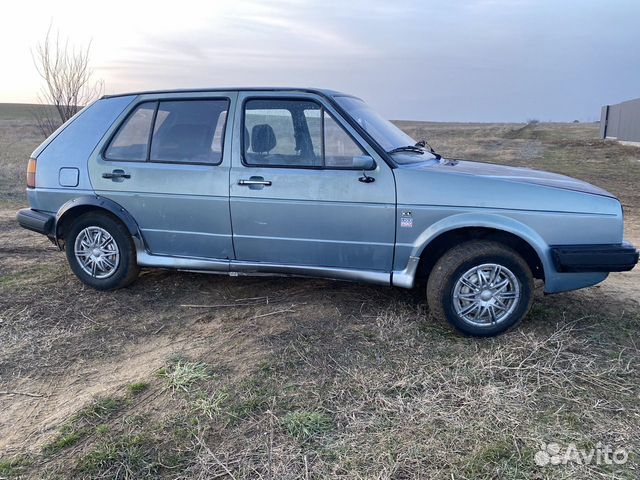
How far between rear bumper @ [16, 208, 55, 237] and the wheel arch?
3.28 m

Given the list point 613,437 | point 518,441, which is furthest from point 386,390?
point 613,437

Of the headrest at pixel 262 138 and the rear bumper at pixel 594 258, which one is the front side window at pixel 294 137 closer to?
the headrest at pixel 262 138

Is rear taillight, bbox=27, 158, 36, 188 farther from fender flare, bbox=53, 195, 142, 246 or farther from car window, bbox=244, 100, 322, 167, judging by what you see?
car window, bbox=244, 100, 322, 167

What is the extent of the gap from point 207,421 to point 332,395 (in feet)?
2.47

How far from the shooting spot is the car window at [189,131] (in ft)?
14.1

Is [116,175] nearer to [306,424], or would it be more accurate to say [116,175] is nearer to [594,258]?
[306,424]

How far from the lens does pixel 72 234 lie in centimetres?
470

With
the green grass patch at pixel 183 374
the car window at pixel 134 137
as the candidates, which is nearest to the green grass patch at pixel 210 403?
the green grass patch at pixel 183 374

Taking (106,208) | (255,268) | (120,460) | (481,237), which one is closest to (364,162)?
(481,237)

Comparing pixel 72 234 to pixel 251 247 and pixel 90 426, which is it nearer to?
pixel 251 247

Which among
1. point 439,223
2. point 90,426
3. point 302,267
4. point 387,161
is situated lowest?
point 90,426

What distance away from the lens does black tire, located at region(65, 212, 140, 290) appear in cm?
457

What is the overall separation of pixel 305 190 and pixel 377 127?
879mm

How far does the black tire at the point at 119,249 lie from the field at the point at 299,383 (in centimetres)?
14
